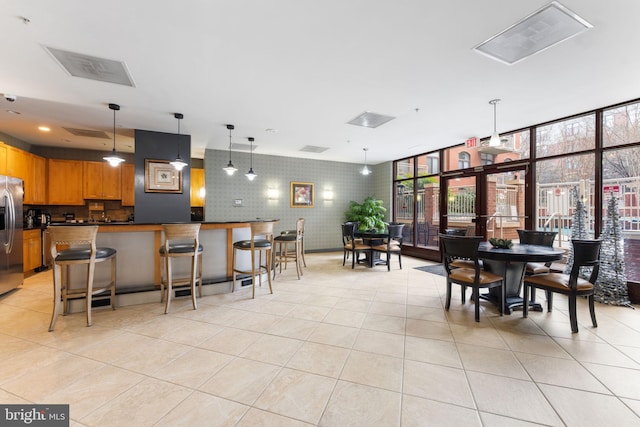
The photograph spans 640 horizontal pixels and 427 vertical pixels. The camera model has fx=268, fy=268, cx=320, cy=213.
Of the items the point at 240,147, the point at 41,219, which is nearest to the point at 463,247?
the point at 240,147

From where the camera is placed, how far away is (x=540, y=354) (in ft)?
7.93

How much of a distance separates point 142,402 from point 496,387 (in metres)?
2.50

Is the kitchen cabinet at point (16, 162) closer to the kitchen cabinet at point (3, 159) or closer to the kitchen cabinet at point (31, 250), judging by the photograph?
the kitchen cabinet at point (3, 159)

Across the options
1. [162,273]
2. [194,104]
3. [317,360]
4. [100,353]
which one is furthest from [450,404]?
[194,104]

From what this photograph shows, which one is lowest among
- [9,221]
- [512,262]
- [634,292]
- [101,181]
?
[634,292]

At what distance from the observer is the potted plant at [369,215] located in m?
7.86

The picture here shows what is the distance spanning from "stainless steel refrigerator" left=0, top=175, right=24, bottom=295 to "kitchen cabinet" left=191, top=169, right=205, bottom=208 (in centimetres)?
362

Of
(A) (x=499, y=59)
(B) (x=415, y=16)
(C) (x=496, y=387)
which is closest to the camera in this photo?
(C) (x=496, y=387)

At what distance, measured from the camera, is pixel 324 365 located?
88.6 inches

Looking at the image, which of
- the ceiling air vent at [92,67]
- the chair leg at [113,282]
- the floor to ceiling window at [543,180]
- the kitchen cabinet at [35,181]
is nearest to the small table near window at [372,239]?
the floor to ceiling window at [543,180]

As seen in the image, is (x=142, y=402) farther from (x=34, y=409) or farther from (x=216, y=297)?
(x=216, y=297)

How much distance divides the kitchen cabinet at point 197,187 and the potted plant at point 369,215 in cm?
452

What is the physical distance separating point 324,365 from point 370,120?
396cm

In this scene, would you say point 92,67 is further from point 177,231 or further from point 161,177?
point 161,177
